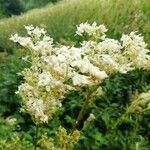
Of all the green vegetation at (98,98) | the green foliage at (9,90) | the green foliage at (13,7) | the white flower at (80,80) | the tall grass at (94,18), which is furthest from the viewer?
the green foliage at (13,7)

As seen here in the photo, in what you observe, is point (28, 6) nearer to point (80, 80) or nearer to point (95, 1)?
point (95, 1)

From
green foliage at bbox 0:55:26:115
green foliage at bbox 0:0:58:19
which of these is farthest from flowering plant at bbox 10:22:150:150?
green foliage at bbox 0:0:58:19

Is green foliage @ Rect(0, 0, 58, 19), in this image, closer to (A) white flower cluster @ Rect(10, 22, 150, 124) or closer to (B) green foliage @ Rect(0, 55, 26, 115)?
(B) green foliage @ Rect(0, 55, 26, 115)

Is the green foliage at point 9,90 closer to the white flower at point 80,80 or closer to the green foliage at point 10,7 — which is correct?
the white flower at point 80,80

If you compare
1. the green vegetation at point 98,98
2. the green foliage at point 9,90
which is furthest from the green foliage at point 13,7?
the green foliage at point 9,90

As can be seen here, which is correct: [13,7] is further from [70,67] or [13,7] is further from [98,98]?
[70,67]

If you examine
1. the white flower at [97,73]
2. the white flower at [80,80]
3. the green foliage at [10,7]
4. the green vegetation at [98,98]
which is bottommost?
the white flower at [80,80]
